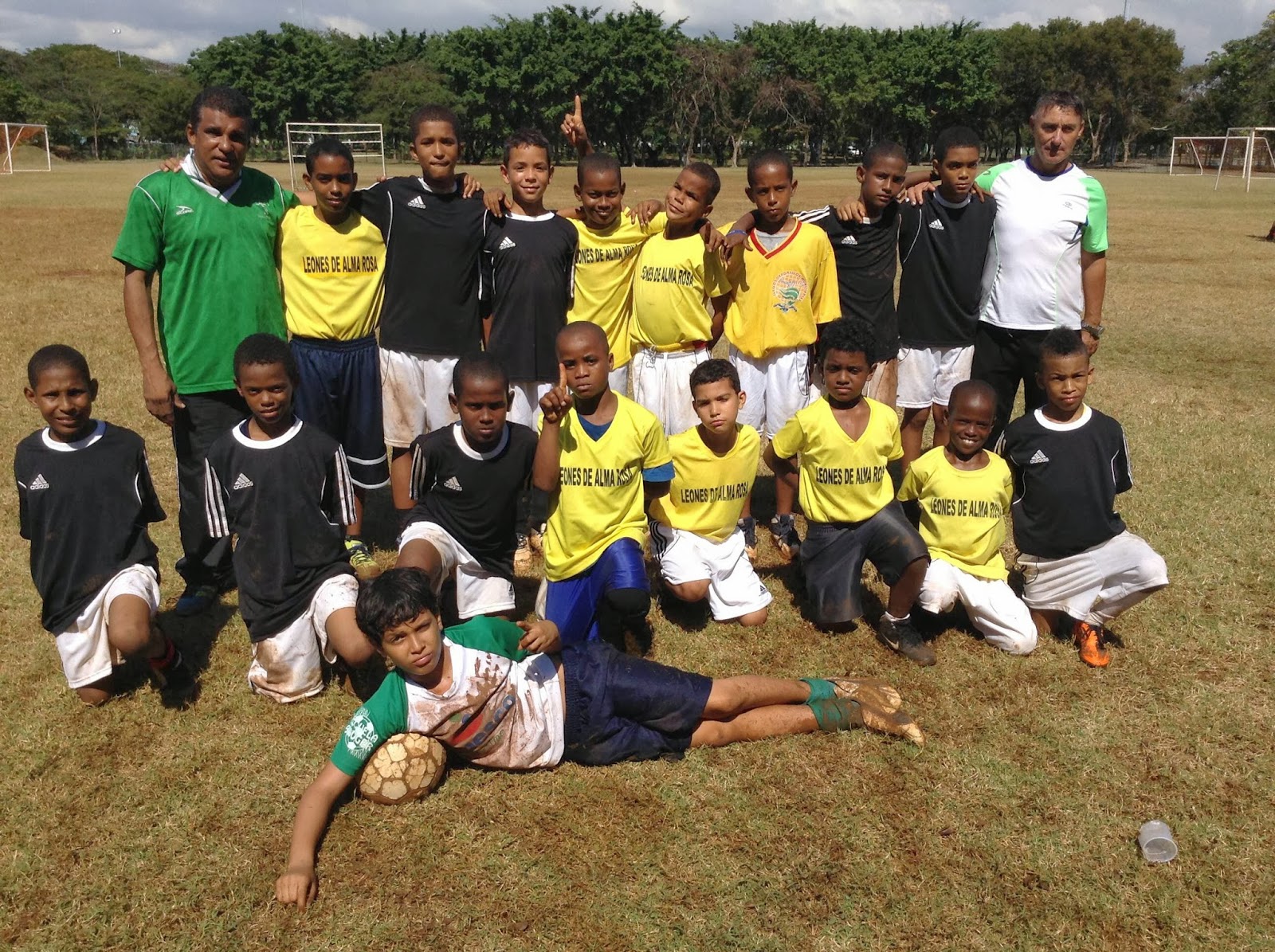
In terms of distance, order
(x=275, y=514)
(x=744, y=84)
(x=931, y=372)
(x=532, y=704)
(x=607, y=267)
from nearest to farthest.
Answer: (x=532, y=704), (x=275, y=514), (x=607, y=267), (x=931, y=372), (x=744, y=84)

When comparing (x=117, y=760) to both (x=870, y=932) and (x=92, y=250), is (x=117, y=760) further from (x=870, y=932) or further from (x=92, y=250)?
(x=92, y=250)

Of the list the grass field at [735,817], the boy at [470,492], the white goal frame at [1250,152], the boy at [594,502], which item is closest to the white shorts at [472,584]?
the boy at [470,492]

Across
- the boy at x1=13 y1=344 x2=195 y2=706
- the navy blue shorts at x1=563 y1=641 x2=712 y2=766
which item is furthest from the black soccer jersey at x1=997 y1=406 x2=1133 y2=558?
the boy at x1=13 y1=344 x2=195 y2=706

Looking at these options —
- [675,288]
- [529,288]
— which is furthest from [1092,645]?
[529,288]

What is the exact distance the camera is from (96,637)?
4.11 meters

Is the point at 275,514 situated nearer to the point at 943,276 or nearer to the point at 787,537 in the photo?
the point at 787,537

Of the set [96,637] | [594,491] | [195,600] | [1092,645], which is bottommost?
[195,600]

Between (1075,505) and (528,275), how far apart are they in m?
3.11

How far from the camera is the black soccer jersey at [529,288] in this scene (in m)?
5.30

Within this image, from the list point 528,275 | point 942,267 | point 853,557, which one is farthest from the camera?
point 942,267

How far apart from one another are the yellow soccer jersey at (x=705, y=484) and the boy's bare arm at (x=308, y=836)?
7.14 feet

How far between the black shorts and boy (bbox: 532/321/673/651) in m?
0.99

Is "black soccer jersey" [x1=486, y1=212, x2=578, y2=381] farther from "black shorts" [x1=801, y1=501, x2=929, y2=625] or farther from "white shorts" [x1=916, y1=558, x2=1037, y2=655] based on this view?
"white shorts" [x1=916, y1=558, x2=1037, y2=655]

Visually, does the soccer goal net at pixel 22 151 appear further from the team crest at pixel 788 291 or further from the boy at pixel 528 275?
the team crest at pixel 788 291
